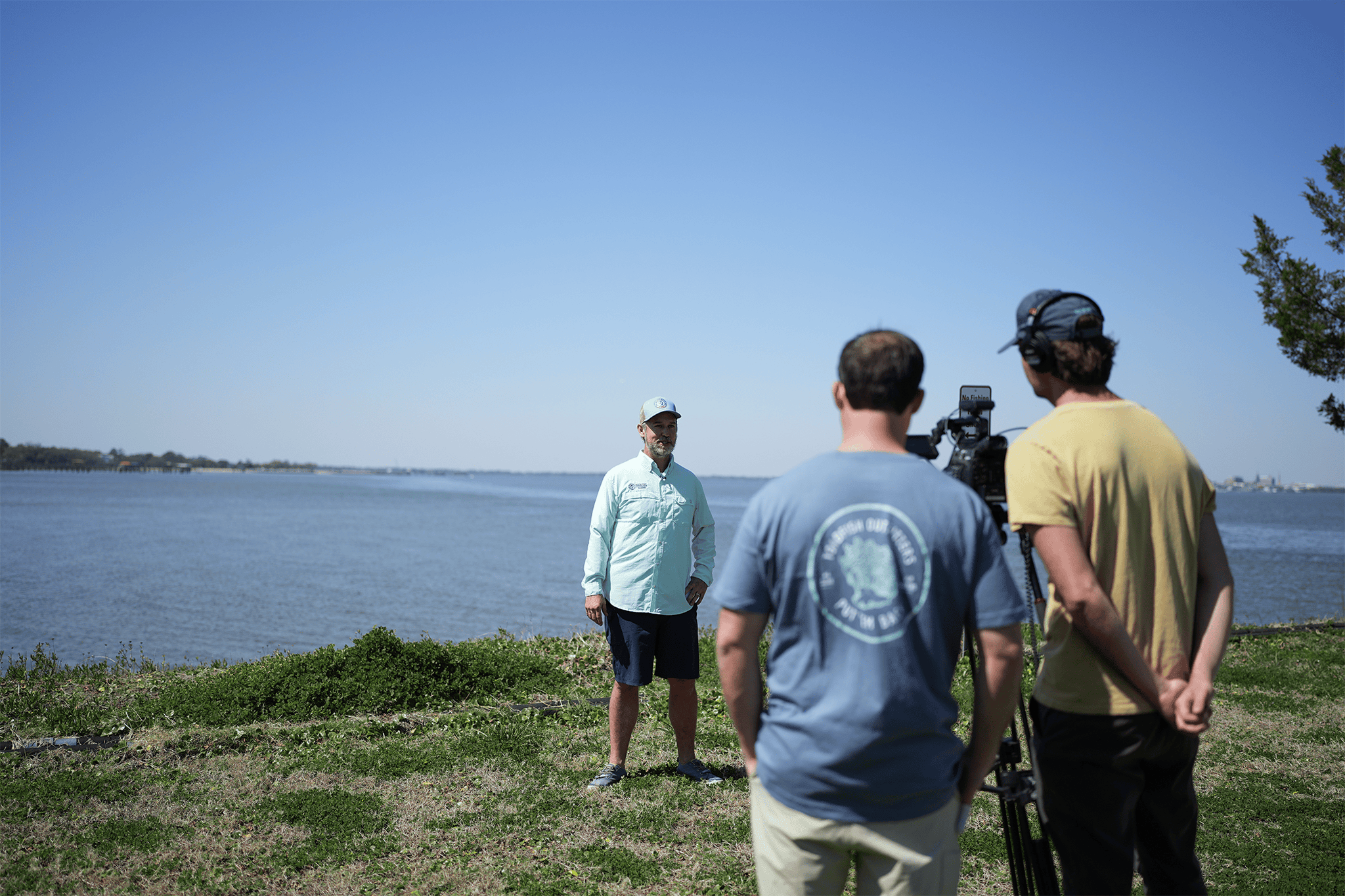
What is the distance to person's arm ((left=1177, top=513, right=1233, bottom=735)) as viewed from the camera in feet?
7.08

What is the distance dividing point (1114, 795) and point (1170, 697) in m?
0.31

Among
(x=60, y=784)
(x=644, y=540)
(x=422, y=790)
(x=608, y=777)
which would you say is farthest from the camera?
(x=644, y=540)

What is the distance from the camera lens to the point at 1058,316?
234cm

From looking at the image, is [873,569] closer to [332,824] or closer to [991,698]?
[991,698]

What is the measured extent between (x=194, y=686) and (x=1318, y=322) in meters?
13.5

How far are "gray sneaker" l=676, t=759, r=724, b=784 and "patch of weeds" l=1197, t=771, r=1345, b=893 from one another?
106 inches

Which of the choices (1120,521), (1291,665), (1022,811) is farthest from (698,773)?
(1291,665)

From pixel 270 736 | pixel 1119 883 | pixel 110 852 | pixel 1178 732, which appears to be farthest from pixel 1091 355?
pixel 270 736

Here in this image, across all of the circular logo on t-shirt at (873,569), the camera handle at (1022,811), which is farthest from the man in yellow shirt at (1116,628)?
the circular logo on t-shirt at (873,569)

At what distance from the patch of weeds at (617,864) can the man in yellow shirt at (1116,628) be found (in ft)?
7.50

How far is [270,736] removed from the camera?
5.70 meters

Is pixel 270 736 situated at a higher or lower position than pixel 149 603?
higher

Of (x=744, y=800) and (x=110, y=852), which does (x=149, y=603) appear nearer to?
(x=110, y=852)

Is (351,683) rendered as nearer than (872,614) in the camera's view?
No
